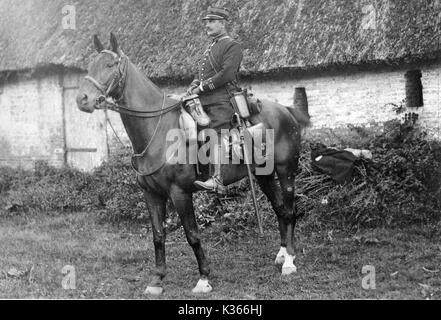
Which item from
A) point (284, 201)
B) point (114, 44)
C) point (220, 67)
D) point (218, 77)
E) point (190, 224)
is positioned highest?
point (114, 44)

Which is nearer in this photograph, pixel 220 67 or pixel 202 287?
pixel 202 287

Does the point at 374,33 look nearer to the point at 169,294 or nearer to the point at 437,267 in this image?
the point at 437,267

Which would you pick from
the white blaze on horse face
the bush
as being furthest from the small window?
the white blaze on horse face

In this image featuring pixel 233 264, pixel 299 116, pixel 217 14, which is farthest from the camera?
pixel 299 116

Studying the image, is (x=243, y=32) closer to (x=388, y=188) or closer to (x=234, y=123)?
(x=388, y=188)

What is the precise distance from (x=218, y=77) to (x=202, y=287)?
8.04 ft

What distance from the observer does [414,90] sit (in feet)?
34.3

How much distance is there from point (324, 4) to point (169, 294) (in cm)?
704

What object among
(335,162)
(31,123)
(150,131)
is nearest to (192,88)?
(150,131)

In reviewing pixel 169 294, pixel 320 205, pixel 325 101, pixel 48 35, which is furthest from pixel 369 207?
pixel 48 35

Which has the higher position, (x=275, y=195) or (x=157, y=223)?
(x=275, y=195)

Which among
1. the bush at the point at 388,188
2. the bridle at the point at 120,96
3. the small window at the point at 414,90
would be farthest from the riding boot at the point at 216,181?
the small window at the point at 414,90

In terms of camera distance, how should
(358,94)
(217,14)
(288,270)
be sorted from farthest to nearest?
(358,94)
(288,270)
(217,14)

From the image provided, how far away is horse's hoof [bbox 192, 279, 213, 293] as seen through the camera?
6.72m
